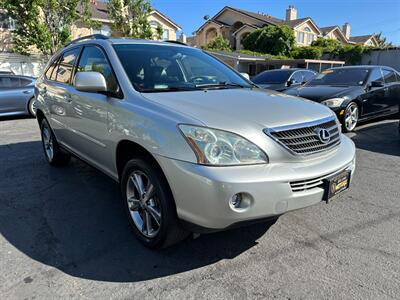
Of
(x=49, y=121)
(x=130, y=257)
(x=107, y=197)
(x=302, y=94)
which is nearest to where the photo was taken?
(x=130, y=257)

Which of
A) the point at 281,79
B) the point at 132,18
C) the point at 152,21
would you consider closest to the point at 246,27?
the point at 152,21

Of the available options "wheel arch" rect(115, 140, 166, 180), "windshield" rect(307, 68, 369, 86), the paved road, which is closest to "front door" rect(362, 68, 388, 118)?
"windshield" rect(307, 68, 369, 86)

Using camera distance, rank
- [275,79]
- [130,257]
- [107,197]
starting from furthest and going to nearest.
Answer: [275,79]
[107,197]
[130,257]

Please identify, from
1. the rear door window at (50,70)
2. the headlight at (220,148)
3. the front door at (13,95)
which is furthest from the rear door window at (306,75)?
the headlight at (220,148)

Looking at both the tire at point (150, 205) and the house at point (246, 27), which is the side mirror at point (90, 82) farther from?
the house at point (246, 27)

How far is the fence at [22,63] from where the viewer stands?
2250 centimetres

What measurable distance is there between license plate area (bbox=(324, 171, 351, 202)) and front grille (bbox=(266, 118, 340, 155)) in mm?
239

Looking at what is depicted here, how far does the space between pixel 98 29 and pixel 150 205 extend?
26025mm

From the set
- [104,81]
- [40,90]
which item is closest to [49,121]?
[40,90]

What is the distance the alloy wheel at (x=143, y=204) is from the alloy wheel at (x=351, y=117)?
5.47 m

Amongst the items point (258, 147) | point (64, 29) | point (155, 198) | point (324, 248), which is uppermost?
point (64, 29)

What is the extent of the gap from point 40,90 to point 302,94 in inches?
203

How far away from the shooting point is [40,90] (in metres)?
5.03

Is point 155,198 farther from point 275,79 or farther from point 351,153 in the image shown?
point 275,79
